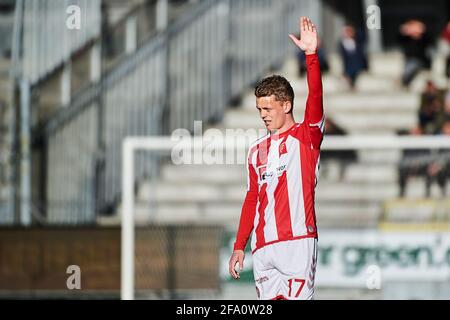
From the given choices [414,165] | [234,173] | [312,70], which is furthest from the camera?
[234,173]

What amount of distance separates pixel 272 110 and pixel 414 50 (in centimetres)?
899

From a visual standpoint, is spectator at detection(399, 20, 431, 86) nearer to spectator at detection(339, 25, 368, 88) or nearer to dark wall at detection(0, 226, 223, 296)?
spectator at detection(339, 25, 368, 88)

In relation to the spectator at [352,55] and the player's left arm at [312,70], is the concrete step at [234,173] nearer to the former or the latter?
the spectator at [352,55]

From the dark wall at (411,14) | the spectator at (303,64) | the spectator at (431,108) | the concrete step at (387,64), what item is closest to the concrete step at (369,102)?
the spectator at (303,64)

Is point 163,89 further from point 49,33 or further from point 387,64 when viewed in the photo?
point 387,64

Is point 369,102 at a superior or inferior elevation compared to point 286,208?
superior

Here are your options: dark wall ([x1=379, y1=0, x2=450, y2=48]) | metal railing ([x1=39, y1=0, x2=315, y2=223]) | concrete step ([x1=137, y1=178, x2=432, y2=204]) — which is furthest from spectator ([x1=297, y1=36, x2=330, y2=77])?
concrete step ([x1=137, y1=178, x2=432, y2=204])

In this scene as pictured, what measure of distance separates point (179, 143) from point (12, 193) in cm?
250

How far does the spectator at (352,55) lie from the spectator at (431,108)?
1.13 m

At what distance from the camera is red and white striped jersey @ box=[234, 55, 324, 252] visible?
4.95 m

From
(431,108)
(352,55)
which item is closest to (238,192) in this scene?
(431,108)

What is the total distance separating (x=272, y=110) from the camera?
4.87m
